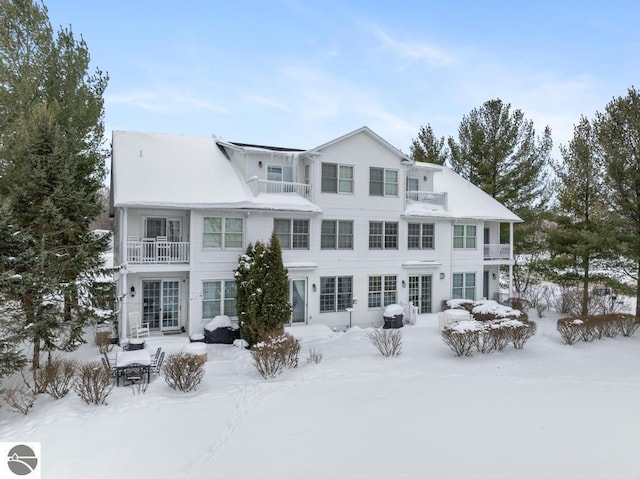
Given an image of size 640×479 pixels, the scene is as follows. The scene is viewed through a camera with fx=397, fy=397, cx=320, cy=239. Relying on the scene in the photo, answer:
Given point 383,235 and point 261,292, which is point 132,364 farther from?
point 383,235

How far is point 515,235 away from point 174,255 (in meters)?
21.7

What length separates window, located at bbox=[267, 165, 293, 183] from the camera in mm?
17953

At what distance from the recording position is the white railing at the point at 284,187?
17156 millimetres

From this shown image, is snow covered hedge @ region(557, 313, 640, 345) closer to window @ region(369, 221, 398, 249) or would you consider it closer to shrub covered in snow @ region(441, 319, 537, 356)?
shrub covered in snow @ region(441, 319, 537, 356)

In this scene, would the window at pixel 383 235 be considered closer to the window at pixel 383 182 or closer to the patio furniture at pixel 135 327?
the window at pixel 383 182

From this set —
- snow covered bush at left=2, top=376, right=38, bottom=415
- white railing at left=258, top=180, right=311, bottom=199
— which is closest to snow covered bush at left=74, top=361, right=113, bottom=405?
snow covered bush at left=2, top=376, right=38, bottom=415

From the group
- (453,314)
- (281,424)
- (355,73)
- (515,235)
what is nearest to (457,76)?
(355,73)

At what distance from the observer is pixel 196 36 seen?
17703 millimetres

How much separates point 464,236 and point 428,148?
1426cm

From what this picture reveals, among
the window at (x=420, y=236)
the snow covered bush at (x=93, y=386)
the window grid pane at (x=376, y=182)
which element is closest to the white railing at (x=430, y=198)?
the window at (x=420, y=236)

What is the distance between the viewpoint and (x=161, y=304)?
15.9m

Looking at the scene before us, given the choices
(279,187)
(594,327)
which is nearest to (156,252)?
(279,187)

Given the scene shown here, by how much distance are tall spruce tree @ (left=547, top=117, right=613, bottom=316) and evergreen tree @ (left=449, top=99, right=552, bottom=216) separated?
5175mm

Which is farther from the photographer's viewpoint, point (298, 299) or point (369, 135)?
point (369, 135)
